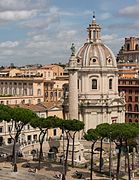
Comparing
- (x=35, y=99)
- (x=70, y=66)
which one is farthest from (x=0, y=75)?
(x=70, y=66)

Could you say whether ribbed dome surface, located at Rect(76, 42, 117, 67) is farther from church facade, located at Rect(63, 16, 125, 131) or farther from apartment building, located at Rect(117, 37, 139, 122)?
apartment building, located at Rect(117, 37, 139, 122)

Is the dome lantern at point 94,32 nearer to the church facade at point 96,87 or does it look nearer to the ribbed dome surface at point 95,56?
the church facade at point 96,87

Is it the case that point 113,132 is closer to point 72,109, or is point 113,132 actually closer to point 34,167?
point 34,167

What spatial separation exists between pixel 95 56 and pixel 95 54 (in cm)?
38

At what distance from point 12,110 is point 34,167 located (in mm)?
9785

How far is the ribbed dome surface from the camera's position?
93938 millimetres

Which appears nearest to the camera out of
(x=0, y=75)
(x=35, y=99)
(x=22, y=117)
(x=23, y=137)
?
(x=22, y=117)

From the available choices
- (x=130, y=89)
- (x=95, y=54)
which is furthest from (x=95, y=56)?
(x=130, y=89)

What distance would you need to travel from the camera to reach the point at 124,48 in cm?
17825

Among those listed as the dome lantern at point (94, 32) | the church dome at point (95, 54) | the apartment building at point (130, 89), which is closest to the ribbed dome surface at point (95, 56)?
the church dome at point (95, 54)

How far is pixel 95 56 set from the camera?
94.2 m

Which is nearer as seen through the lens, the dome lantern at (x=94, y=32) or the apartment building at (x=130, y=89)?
the dome lantern at (x=94, y=32)

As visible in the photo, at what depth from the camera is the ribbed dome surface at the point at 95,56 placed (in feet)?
Result: 308

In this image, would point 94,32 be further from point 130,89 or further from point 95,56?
point 130,89
